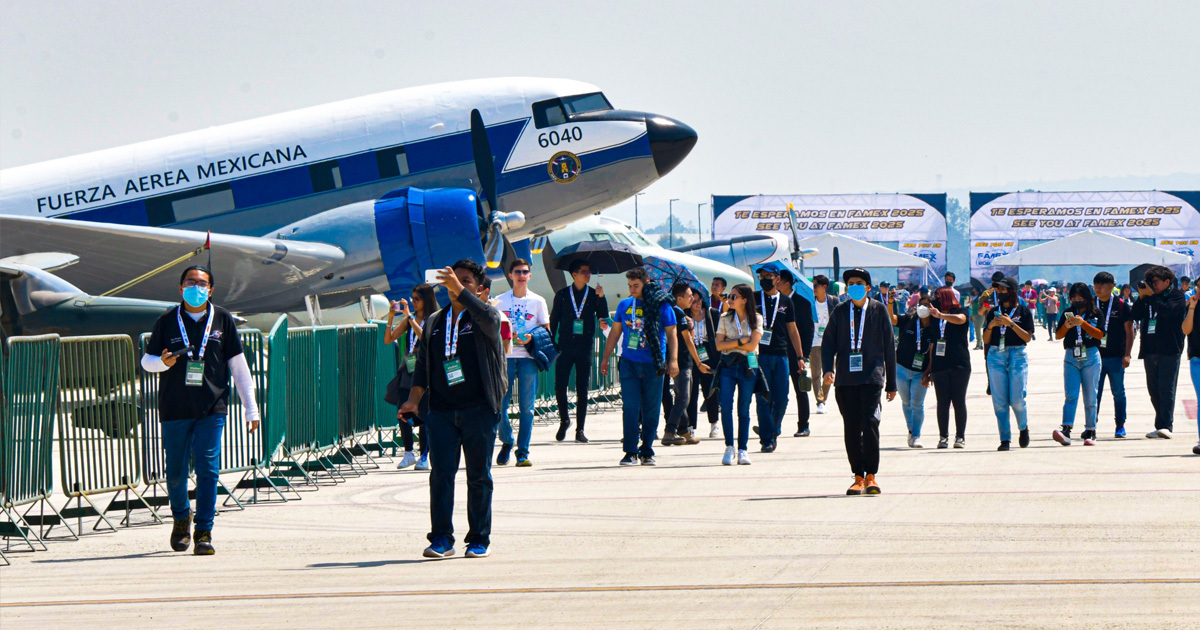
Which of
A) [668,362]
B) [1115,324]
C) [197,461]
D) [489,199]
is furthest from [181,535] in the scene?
[489,199]

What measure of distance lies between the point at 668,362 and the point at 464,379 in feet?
15.8

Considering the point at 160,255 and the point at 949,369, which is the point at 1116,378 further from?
the point at 160,255

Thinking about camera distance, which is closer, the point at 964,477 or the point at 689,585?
the point at 689,585

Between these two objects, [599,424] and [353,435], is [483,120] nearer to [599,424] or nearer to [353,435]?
[599,424]

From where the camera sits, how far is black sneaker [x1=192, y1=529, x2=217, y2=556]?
7645 mm

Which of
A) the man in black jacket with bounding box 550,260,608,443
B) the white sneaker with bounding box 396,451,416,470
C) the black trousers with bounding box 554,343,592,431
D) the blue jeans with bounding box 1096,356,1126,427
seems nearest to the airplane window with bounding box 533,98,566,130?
the man in black jacket with bounding box 550,260,608,443

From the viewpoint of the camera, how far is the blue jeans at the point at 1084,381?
13.3 metres

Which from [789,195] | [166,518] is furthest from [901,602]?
[789,195]

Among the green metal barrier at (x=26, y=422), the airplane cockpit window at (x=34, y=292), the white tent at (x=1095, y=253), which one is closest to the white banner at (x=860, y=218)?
the white tent at (x=1095, y=253)

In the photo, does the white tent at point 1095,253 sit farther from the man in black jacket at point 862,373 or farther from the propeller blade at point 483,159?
the man in black jacket at point 862,373

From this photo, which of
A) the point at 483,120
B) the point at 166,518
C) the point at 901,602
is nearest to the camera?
the point at 901,602

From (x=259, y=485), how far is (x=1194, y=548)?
7458 millimetres

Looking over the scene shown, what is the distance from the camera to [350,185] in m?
19.6

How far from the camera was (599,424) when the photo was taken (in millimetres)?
16812
